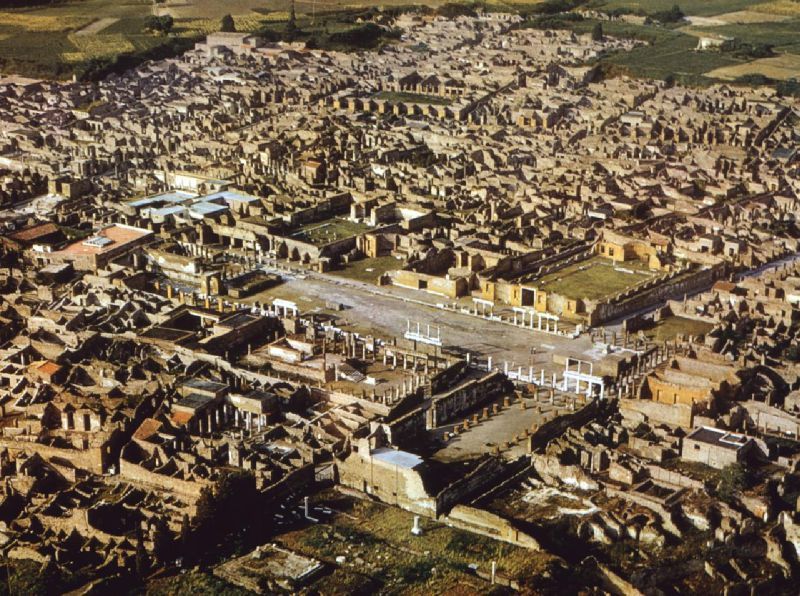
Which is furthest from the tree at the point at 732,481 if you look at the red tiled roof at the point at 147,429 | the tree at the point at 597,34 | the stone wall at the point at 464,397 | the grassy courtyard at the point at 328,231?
the tree at the point at 597,34

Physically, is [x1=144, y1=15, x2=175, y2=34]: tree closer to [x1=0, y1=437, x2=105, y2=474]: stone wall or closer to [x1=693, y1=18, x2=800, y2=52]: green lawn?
[x1=693, y1=18, x2=800, y2=52]: green lawn

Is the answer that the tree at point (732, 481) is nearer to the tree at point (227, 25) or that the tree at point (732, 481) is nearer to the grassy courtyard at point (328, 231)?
the grassy courtyard at point (328, 231)

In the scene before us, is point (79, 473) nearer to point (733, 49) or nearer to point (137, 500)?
point (137, 500)

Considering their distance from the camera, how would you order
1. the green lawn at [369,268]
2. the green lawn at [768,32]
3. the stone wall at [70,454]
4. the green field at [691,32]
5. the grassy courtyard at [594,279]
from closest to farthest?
the stone wall at [70,454]
the grassy courtyard at [594,279]
the green lawn at [369,268]
the green field at [691,32]
the green lawn at [768,32]

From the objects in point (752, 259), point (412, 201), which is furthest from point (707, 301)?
point (412, 201)

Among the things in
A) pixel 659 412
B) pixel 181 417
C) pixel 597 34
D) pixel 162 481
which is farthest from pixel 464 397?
pixel 597 34

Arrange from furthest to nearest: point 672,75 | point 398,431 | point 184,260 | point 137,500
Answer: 1. point 672,75
2. point 184,260
3. point 398,431
4. point 137,500

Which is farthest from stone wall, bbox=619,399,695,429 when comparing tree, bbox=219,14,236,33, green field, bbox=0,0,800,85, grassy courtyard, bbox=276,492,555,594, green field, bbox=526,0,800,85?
tree, bbox=219,14,236,33

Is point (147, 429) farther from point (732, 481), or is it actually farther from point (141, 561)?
point (732, 481)

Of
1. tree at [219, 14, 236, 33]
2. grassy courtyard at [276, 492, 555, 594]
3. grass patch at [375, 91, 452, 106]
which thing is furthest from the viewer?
tree at [219, 14, 236, 33]
